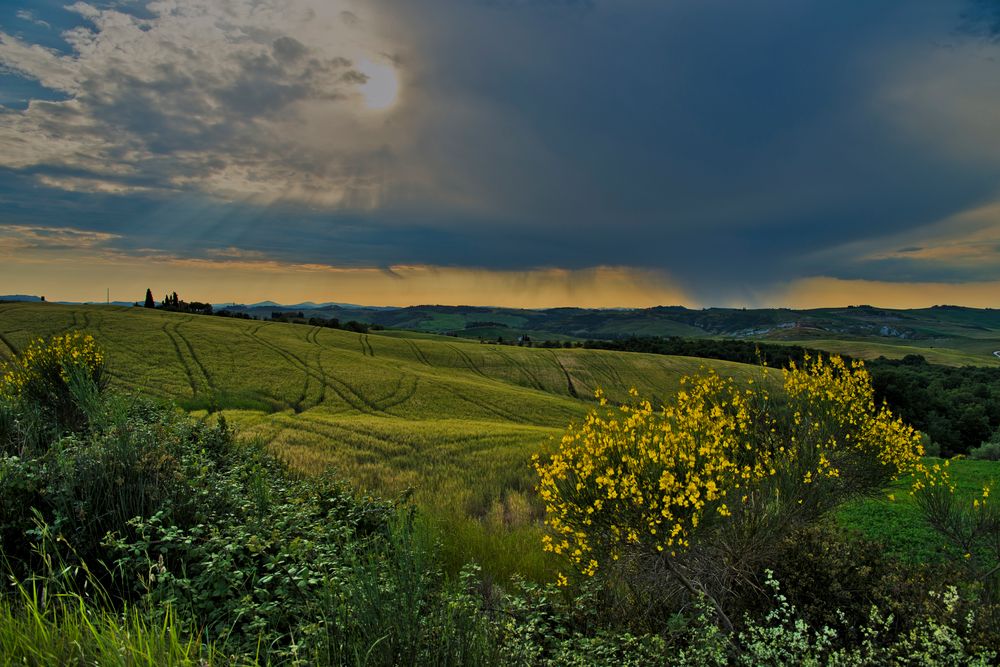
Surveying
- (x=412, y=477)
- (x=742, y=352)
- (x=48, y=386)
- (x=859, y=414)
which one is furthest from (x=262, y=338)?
(x=742, y=352)

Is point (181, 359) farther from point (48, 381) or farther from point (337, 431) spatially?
point (48, 381)

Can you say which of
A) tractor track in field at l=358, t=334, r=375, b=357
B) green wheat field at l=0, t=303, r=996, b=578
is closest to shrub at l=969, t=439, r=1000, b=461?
green wheat field at l=0, t=303, r=996, b=578

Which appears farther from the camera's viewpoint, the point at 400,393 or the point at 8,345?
the point at 400,393

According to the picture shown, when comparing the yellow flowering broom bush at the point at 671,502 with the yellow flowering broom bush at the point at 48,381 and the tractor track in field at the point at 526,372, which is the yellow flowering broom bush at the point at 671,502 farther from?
the tractor track in field at the point at 526,372

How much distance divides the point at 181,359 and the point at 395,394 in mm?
20498

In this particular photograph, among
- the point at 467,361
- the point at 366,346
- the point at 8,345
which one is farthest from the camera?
the point at 467,361

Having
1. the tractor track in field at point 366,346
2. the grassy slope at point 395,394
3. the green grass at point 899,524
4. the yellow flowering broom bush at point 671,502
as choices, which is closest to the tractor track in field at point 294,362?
the grassy slope at point 395,394

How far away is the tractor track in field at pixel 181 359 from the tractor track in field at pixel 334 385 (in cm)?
786

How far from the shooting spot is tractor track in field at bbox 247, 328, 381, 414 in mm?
39703

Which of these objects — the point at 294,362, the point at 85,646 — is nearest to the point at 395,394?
the point at 294,362

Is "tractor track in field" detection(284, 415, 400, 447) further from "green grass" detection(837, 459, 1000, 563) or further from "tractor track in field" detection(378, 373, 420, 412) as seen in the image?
"green grass" detection(837, 459, 1000, 563)

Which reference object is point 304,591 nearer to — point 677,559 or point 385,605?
point 385,605

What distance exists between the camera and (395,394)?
43.5 m

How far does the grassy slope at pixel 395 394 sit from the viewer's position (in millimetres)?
13398
